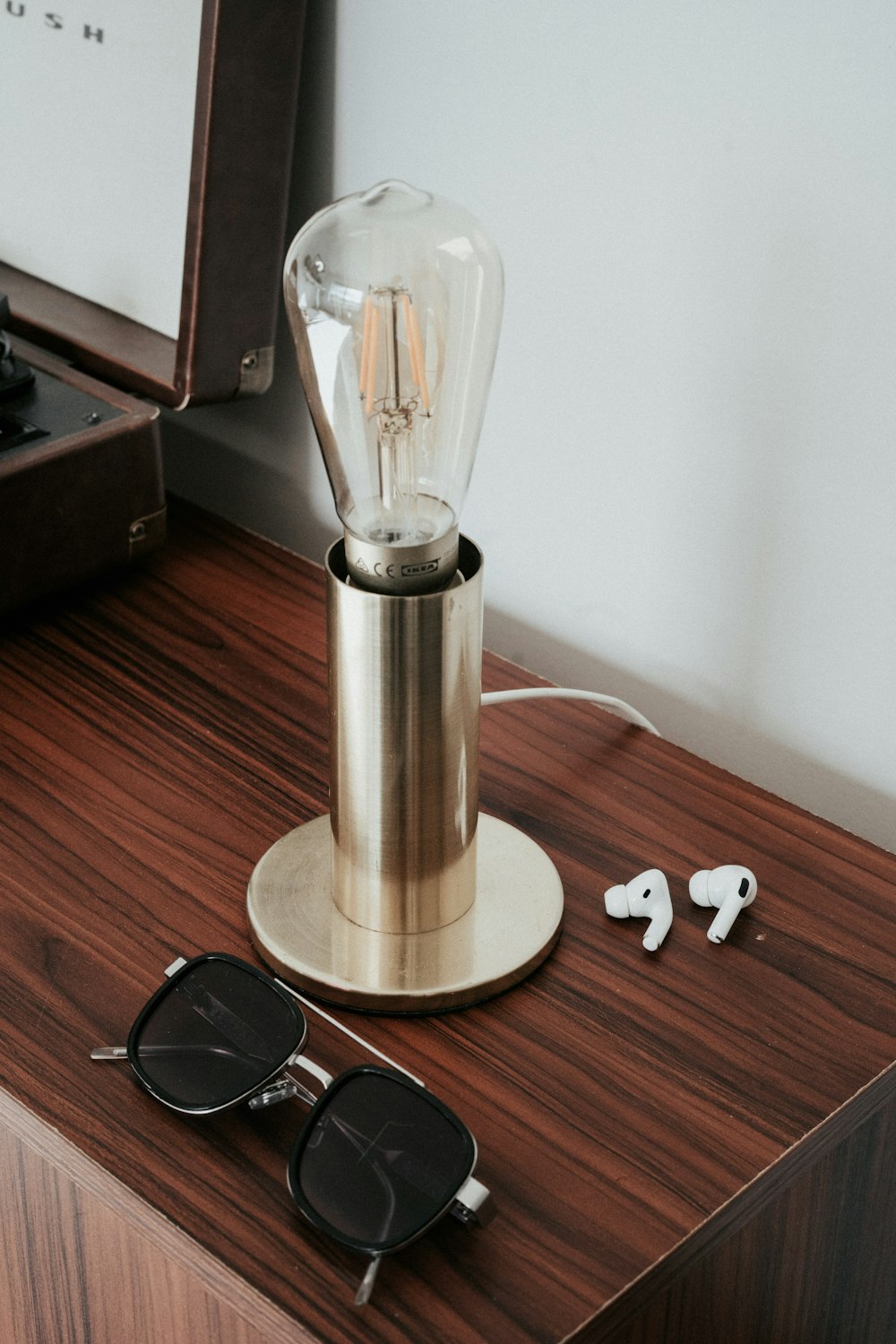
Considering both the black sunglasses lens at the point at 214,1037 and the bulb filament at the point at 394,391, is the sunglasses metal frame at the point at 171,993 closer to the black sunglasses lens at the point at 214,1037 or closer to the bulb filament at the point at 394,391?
the black sunglasses lens at the point at 214,1037

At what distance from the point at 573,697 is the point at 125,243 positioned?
1.49 feet

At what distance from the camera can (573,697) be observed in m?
0.74

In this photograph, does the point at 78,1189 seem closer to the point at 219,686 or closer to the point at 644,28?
the point at 219,686

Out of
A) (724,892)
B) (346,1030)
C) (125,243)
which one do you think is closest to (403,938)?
(346,1030)

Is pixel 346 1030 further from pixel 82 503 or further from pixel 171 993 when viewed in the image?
pixel 82 503

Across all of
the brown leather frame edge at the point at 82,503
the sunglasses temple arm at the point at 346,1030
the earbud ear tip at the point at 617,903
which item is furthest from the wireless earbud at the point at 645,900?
the brown leather frame edge at the point at 82,503

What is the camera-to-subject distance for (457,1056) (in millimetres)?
546

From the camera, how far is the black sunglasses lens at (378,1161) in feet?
1.52

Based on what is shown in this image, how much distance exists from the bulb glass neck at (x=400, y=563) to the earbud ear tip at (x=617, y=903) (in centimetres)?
19

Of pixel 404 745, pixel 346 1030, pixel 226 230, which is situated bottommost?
pixel 346 1030

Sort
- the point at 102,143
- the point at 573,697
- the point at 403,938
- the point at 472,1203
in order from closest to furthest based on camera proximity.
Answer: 1. the point at 472,1203
2. the point at 403,938
3. the point at 573,697
4. the point at 102,143

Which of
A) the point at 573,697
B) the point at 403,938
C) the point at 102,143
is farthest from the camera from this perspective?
the point at 102,143

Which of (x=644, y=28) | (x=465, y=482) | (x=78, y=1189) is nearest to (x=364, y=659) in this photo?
(x=465, y=482)

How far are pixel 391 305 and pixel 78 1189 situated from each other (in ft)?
1.22
